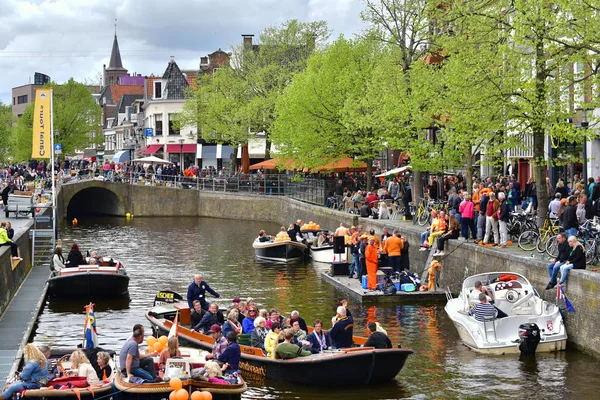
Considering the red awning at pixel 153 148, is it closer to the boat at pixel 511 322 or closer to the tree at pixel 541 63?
the tree at pixel 541 63

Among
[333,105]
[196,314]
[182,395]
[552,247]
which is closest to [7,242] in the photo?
[196,314]

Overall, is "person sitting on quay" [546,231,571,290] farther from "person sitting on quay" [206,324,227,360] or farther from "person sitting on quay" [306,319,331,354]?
"person sitting on quay" [206,324,227,360]

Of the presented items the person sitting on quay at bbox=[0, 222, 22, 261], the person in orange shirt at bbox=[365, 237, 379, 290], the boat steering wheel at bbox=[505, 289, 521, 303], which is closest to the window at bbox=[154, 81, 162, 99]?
the person sitting on quay at bbox=[0, 222, 22, 261]

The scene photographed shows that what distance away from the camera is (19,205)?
48.3 meters

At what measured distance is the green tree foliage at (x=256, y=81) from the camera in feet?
232

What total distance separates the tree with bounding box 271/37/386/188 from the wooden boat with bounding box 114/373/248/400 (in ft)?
108

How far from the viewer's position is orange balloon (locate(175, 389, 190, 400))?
17.4m

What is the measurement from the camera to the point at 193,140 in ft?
303

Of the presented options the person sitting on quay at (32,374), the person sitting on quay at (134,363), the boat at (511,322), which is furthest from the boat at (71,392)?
the boat at (511,322)

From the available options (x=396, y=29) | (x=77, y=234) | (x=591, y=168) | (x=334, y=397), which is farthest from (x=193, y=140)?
(x=334, y=397)

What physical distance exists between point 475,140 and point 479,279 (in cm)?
758

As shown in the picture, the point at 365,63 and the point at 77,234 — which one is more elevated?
the point at 365,63

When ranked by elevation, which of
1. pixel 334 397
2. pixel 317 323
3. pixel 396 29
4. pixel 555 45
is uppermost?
pixel 396 29

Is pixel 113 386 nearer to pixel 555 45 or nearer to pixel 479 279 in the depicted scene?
pixel 479 279
